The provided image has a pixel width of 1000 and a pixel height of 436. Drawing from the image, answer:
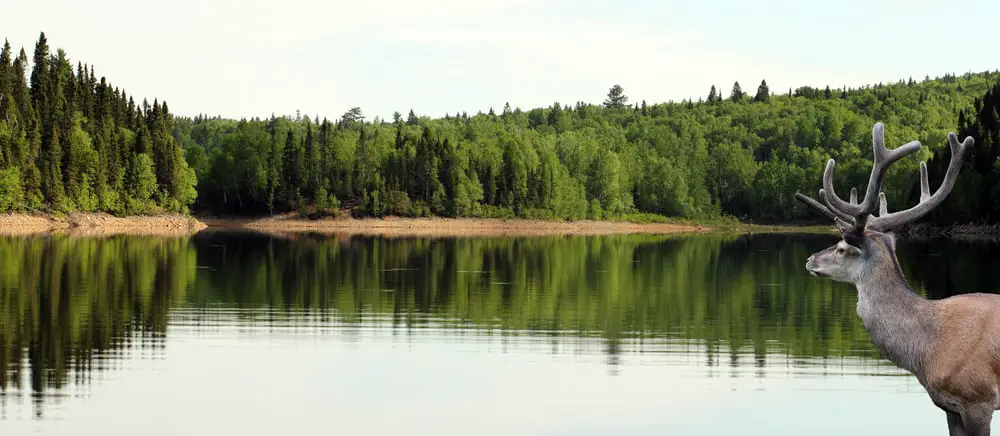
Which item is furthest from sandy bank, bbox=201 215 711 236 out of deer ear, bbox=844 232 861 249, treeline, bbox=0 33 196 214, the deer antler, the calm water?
deer ear, bbox=844 232 861 249

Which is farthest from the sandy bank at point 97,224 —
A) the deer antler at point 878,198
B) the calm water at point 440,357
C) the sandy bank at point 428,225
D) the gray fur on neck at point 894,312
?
the gray fur on neck at point 894,312

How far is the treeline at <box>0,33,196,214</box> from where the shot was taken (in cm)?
12169

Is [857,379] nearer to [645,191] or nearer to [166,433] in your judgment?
[166,433]

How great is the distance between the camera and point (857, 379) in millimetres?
20531

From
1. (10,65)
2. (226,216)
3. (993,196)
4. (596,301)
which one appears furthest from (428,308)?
(226,216)

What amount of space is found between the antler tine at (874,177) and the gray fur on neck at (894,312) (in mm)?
326

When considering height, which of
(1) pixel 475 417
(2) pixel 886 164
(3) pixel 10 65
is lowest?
(1) pixel 475 417

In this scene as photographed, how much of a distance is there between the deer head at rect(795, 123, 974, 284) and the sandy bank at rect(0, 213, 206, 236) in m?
99.2

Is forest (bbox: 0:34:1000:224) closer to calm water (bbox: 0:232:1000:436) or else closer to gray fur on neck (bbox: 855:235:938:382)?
calm water (bbox: 0:232:1000:436)

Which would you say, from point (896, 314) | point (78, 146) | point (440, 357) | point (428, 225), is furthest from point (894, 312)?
point (428, 225)

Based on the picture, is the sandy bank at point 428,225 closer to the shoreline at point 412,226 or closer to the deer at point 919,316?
the shoreline at point 412,226

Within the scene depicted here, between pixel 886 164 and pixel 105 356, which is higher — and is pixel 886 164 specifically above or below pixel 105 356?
above

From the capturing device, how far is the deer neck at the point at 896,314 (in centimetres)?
1153

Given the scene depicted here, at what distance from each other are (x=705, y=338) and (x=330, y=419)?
1251 cm
